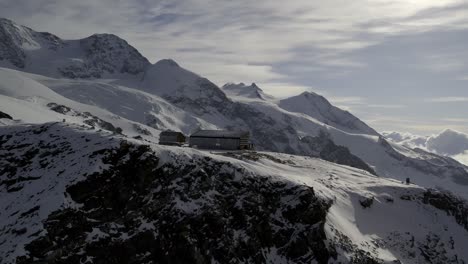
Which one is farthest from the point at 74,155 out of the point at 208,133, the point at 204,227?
the point at 208,133

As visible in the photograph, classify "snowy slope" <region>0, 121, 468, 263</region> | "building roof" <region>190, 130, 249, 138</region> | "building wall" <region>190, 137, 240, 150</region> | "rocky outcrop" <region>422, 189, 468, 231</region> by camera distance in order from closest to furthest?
"snowy slope" <region>0, 121, 468, 263</region> → "rocky outcrop" <region>422, 189, 468, 231</region> → "building wall" <region>190, 137, 240, 150</region> → "building roof" <region>190, 130, 249, 138</region>

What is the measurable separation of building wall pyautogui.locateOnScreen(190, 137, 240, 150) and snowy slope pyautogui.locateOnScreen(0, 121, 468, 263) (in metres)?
23.7

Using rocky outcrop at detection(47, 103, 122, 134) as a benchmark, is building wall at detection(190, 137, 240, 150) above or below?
above

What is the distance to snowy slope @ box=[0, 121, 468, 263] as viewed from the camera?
32.8 meters

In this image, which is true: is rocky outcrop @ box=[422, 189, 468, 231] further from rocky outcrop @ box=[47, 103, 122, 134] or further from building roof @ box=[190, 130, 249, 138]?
rocky outcrop @ box=[47, 103, 122, 134]

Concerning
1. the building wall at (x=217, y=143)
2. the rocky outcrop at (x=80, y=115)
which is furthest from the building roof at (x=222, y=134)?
the rocky outcrop at (x=80, y=115)

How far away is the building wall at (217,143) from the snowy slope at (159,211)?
77.8 ft

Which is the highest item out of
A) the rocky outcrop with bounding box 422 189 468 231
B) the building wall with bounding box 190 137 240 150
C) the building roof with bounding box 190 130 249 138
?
the building roof with bounding box 190 130 249 138

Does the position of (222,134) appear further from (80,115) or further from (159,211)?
(80,115)

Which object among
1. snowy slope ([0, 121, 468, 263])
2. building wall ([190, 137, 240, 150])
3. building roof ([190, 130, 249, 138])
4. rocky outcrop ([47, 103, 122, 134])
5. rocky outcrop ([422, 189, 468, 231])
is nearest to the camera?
snowy slope ([0, 121, 468, 263])

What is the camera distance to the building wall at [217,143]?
73.6m

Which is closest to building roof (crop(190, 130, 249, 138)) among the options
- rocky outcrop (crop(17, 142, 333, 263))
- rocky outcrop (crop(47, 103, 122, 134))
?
rocky outcrop (crop(17, 142, 333, 263))

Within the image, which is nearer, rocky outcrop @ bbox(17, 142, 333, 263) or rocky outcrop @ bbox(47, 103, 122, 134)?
rocky outcrop @ bbox(17, 142, 333, 263)

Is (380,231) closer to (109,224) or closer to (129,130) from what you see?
(109,224)
